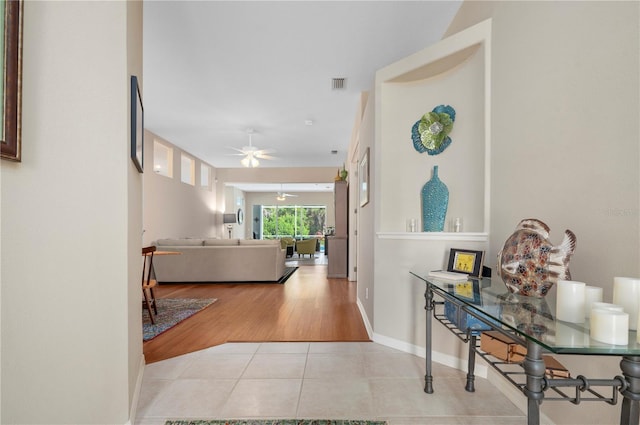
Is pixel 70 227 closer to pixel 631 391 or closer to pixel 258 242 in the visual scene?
pixel 631 391

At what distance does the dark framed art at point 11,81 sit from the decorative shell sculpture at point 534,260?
6.99 feet

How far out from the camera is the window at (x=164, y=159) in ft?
21.8

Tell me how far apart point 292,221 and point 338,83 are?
34.3 ft

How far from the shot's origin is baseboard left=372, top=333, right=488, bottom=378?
218cm

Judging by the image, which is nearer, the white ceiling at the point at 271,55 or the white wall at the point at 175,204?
the white ceiling at the point at 271,55

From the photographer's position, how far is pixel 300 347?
270cm

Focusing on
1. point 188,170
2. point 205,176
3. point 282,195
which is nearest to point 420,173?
point 188,170

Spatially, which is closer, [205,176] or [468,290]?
[468,290]

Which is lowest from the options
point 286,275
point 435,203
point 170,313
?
point 286,275

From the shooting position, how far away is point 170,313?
373cm

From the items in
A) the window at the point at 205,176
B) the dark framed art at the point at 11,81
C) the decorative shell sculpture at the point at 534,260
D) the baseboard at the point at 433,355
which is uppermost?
the window at the point at 205,176

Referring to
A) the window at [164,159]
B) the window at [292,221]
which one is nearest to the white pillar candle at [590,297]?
the window at [164,159]

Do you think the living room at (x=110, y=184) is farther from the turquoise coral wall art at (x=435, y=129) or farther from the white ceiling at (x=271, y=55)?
the white ceiling at (x=271, y=55)

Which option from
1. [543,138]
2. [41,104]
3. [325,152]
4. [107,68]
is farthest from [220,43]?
[325,152]
